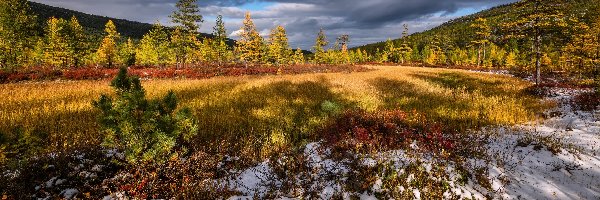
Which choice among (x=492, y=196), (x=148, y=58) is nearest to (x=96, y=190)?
(x=492, y=196)

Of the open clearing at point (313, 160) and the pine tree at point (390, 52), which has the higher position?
the pine tree at point (390, 52)

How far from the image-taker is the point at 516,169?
251 inches

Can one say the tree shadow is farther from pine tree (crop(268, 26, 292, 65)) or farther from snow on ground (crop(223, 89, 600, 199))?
pine tree (crop(268, 26, 292, 65))

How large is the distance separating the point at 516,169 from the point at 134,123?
7.41m

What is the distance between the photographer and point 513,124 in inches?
376

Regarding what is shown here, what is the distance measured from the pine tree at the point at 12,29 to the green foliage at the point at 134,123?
36099mm

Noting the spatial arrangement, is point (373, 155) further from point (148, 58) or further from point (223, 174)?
point (148, 58)

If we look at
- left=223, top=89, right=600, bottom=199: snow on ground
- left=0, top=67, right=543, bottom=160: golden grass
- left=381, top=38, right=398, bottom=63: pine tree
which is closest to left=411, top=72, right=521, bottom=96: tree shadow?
left=0, top=67, right=543, bottom=160: golden grass

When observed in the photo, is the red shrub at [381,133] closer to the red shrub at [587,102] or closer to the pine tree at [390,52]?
the red shrub at [587,102]

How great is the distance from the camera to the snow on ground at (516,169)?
5.62m

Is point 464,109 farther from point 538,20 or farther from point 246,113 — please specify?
point 538,20

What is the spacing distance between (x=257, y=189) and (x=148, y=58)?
2450 inches

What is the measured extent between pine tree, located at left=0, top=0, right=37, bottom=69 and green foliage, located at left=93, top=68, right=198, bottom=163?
118 ft

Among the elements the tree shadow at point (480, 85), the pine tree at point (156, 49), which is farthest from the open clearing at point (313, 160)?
the pine tree at point (156, 49)
